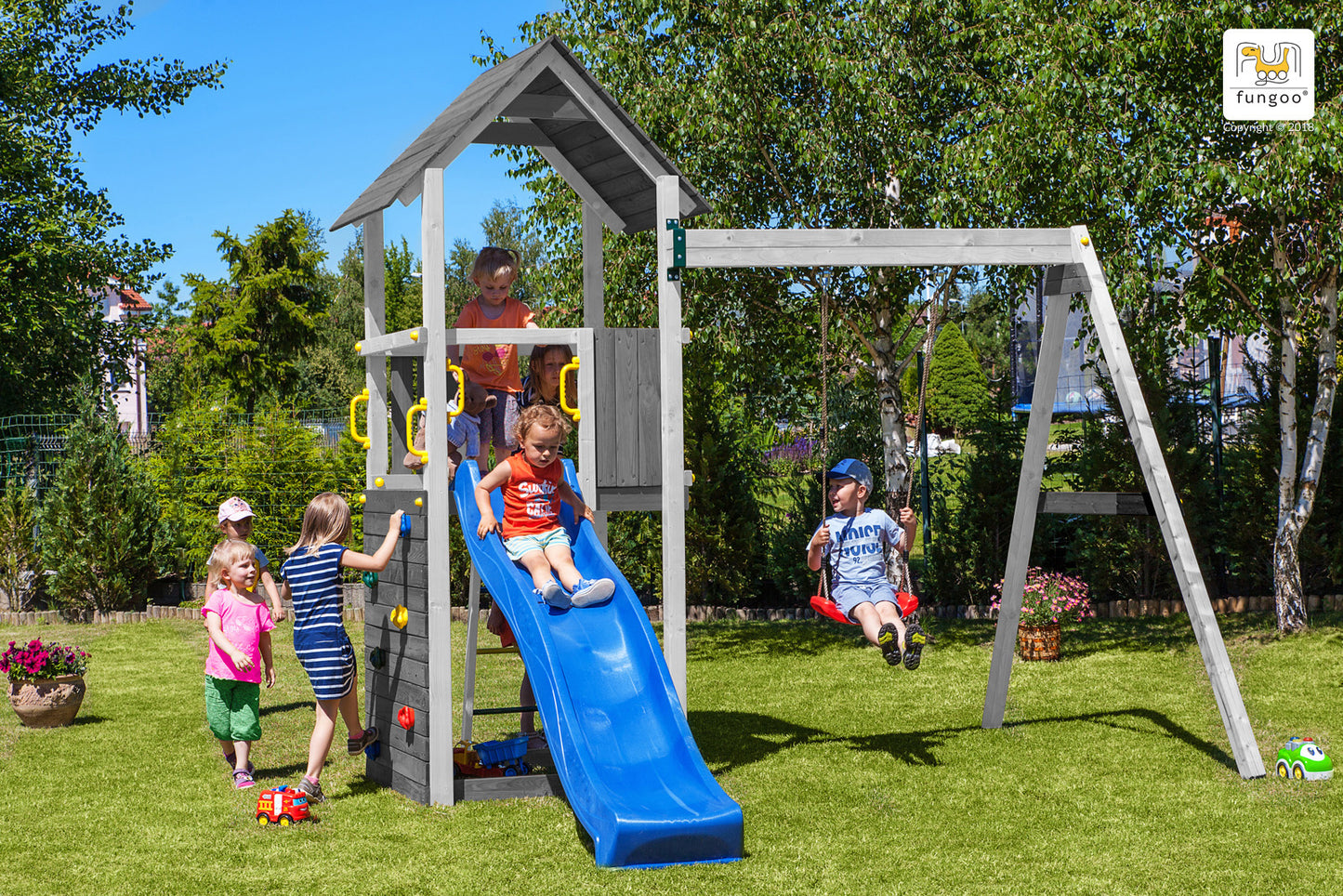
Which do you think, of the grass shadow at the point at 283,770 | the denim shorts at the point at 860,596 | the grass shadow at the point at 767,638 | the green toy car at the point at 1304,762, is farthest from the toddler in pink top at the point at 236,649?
the green toy car at the point at 1304,762

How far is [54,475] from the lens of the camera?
14.7 meters

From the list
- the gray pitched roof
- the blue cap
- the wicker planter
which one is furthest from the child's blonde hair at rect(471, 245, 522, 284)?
the wicker planter

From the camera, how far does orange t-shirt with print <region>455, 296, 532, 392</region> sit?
23.5 feet

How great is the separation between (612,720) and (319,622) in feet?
5.19

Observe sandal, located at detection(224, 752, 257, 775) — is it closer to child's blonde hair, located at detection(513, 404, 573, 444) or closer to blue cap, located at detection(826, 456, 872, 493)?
child's blonde hair, located at detection(513, 404, 573, 444)

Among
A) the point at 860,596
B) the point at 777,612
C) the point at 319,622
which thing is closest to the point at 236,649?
the point at 319,622

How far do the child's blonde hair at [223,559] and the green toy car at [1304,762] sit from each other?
18.0 feet

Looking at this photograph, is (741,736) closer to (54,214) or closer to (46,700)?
(46,700)

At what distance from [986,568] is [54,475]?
1085 cm

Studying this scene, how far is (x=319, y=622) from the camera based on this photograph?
6.09m

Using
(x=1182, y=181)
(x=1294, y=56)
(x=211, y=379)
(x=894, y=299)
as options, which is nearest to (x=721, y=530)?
(x=894, y=299)

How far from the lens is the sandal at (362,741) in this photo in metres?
6.64

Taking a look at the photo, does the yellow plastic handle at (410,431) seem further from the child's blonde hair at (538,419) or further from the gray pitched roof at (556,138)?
the gray pitched roof at (556,138)

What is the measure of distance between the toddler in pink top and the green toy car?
17.4ft
